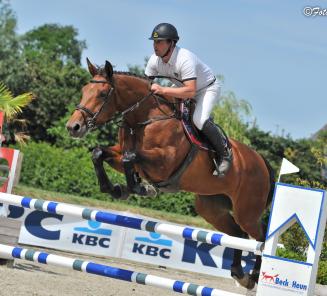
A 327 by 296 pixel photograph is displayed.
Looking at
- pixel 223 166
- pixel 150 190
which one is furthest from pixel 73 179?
pixel 150 190

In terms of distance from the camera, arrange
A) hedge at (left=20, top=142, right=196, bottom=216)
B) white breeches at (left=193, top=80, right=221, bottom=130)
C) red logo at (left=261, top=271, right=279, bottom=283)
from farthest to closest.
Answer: hedge at (left=20, top=142, right=196, bottom=216) → white breeches at (left=193, top=80, right=221, bottom=130) → red logo at (left=261, top=271, right=279, bottom=283)

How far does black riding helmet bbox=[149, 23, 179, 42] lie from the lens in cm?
568

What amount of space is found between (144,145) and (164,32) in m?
0.92

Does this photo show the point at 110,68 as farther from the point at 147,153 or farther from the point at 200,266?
the point at 200,266

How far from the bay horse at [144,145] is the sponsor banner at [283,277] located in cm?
122

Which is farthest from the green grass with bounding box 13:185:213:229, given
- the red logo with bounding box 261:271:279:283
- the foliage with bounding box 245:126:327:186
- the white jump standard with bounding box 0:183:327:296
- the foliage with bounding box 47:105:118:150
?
the foliage with bounding box 245:126:327:186

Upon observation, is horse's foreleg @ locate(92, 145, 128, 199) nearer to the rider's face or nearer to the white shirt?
the white shirt

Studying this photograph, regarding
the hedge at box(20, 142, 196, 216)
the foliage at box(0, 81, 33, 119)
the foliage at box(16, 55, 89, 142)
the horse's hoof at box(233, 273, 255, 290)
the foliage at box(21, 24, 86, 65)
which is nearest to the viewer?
the horse's hoof at box(233, 273, 255, 290)

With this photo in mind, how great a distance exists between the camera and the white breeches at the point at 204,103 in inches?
236

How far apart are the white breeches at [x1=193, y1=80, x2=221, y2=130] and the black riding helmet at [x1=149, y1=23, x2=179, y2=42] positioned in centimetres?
62

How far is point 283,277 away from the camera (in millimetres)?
4941

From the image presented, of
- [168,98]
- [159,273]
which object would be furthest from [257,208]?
[159,273]

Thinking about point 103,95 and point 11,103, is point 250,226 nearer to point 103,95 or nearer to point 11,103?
point 103,95

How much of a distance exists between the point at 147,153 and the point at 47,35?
6540 centimetres
